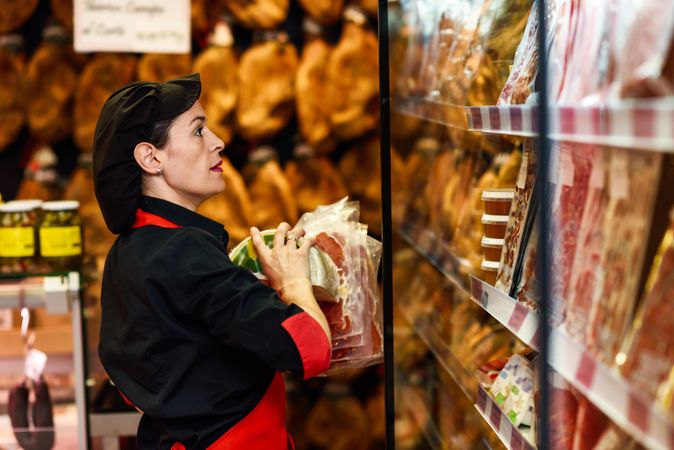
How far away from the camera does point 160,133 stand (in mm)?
1824

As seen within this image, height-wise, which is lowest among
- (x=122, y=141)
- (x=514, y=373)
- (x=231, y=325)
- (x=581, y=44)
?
(x=514, y=373)

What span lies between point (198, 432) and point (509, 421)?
625mm

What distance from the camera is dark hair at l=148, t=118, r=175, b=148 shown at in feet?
5.97

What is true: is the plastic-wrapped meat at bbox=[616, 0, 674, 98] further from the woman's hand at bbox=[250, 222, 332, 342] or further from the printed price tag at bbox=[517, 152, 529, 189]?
the woman's hand at bbox=[250, 222, 332, 342]

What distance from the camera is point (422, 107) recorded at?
8.79 feet

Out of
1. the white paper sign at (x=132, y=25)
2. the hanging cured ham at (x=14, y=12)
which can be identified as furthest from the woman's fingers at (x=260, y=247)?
the hanging cured ham at (x=14, y=12)

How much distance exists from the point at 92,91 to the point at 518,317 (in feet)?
7.79

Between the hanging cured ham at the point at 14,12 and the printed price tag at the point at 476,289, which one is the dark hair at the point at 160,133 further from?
the hanging cured ham at the point at 14,12

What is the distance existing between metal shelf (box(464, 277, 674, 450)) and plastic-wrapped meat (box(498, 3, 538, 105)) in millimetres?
427

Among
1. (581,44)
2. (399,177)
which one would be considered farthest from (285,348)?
(399,177)

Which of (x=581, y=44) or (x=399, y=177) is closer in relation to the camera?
(x=581, y=44)

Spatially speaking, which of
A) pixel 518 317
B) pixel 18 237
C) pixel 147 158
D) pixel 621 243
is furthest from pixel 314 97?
pixel 621 243

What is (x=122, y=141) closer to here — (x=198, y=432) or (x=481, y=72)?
(x=198, y=432)

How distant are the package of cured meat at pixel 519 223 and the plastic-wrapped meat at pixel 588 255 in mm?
364
